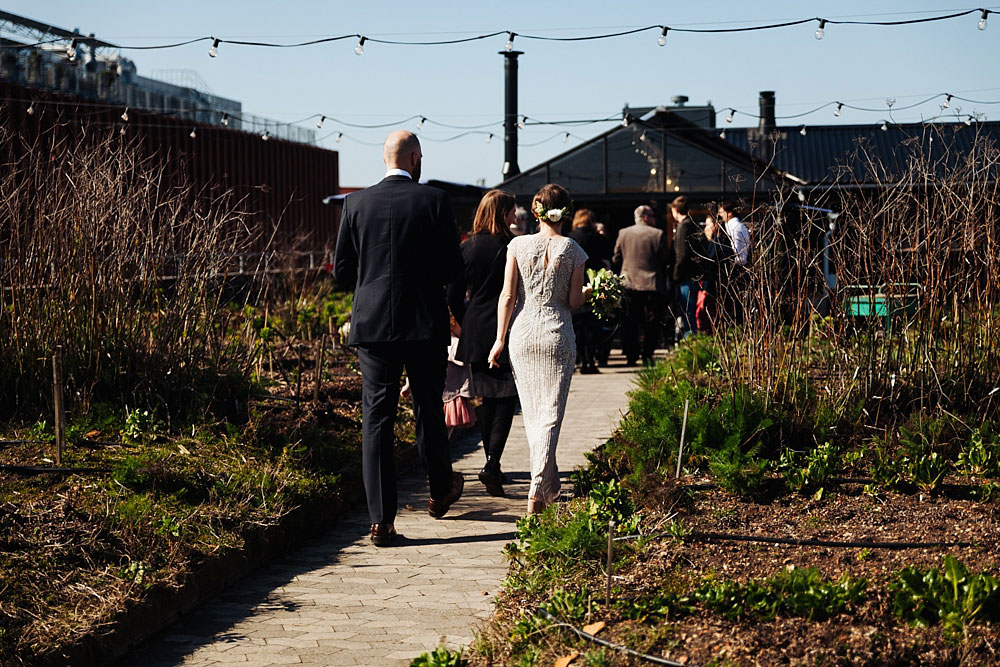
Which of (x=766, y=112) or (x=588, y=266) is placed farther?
(x=766, y=112)

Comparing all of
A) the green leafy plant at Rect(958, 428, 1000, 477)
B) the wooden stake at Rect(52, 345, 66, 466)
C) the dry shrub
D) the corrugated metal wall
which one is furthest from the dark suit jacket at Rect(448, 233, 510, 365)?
the corrugated metal wall

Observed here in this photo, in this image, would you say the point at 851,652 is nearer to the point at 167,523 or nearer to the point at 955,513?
the point at 955,513

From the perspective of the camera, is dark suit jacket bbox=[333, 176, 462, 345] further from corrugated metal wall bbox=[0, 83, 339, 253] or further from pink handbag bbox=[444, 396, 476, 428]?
corrugated metal wall bbox=[0, 83, 339, 253]

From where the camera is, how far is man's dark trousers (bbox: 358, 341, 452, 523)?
5691mm

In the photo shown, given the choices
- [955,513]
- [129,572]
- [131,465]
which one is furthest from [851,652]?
[131,465]

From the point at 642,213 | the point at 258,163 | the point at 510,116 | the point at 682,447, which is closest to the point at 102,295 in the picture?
the point at 682,447

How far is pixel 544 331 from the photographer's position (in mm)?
6160

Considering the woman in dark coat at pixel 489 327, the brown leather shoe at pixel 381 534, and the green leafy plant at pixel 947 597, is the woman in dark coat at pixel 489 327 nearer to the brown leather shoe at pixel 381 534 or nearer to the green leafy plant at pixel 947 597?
the brown leather shoe at pixel 381 534

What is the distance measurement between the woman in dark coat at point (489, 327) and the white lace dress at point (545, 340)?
522 mm

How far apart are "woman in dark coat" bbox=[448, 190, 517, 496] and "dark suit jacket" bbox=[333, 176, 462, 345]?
0.91m

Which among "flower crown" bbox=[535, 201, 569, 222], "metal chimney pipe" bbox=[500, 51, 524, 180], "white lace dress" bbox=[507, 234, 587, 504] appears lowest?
"white lace dress" bbox=[507, 234, 587, 504]

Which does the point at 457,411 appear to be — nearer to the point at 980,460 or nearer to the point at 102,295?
the point at 102,295

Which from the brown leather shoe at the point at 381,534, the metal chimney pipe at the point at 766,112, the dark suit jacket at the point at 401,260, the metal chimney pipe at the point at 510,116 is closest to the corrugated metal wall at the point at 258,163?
the metal chimney pipe at the point at 510,116

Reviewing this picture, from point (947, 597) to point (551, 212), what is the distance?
3152 mm
